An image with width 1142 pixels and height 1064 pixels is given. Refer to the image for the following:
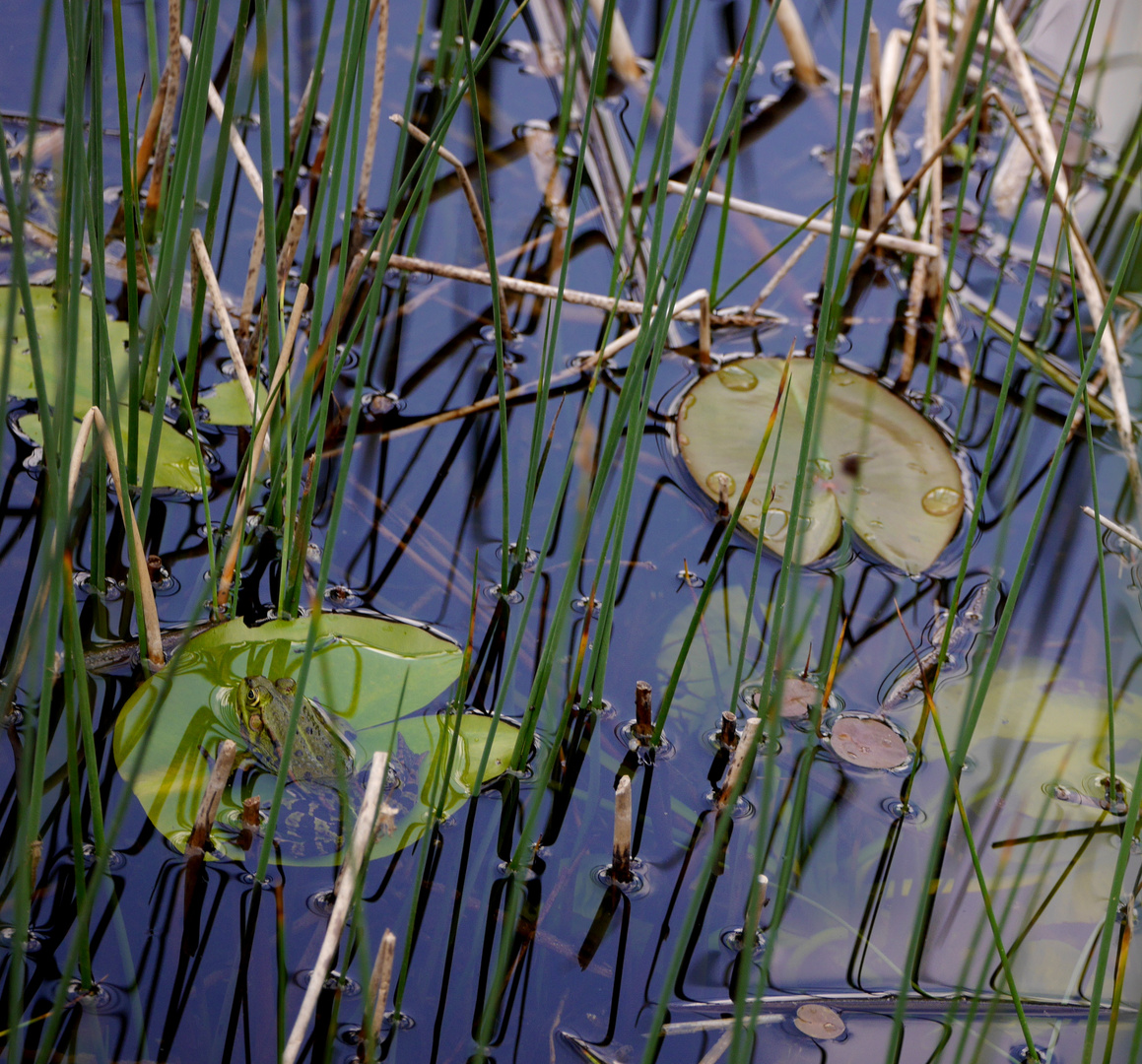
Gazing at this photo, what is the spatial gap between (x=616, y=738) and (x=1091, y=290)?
1252mm

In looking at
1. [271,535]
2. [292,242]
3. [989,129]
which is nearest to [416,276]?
[292,242]

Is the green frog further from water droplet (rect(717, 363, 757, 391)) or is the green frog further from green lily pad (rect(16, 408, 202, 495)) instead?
water droplet (rect(717, 363, 757, 391))

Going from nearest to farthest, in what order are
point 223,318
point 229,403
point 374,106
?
point 223,318, point 229,403, point 374,106

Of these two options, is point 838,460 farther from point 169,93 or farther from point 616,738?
point 169,93

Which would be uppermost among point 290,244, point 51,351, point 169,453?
point 290,244

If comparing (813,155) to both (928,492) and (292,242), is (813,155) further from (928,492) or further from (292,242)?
(292,242)

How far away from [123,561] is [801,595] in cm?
96

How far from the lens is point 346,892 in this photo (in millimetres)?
917

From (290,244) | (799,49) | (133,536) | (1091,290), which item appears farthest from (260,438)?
Result: (799,49)

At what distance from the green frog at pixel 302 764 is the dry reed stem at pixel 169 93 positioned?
1.03 metres

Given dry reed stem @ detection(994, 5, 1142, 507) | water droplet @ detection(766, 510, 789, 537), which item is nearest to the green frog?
water droplet @ detection(766, 510, 789, 537)

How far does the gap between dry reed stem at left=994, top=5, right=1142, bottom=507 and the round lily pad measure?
1.96 ft

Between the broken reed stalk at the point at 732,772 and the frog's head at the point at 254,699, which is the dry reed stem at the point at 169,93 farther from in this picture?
the broken reed stalk at the point at 732,772

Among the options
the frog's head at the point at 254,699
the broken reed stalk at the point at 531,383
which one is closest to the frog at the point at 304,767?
the frog's head at the point at 254,699
